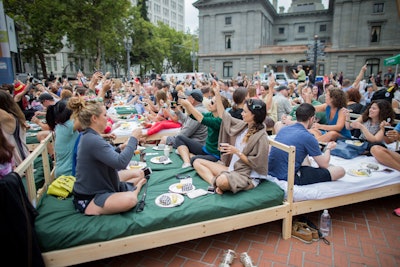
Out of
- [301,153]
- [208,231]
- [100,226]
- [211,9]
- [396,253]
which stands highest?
[211,9]

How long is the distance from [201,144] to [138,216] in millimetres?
2696

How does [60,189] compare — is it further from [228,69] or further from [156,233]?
[228,69]

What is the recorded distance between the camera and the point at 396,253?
346 centimetres

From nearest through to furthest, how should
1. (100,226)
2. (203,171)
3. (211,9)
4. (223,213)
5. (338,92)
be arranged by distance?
(100,226), (223,213), (203,171), (338,92), (211,9)

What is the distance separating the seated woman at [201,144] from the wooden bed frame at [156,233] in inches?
47.8

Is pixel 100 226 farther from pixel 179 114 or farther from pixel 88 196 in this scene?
pixel 179 114

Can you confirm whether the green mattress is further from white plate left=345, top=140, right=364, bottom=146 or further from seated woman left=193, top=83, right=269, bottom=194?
white plate left=345, top=140, right=364, bottom=146

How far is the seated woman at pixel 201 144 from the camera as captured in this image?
461 centimetres

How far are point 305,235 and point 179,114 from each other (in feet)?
13.0

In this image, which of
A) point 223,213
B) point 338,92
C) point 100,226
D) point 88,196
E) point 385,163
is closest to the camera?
point 100,226

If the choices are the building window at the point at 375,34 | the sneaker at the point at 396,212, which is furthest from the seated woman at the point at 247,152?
the building window at the point at 375,34

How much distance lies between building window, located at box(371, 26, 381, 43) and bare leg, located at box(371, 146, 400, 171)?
42.3 m

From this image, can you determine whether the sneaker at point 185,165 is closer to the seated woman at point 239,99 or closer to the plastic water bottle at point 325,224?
the seated woman at point 239,99

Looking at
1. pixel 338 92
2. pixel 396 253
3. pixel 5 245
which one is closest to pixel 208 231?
pixel 5 245
